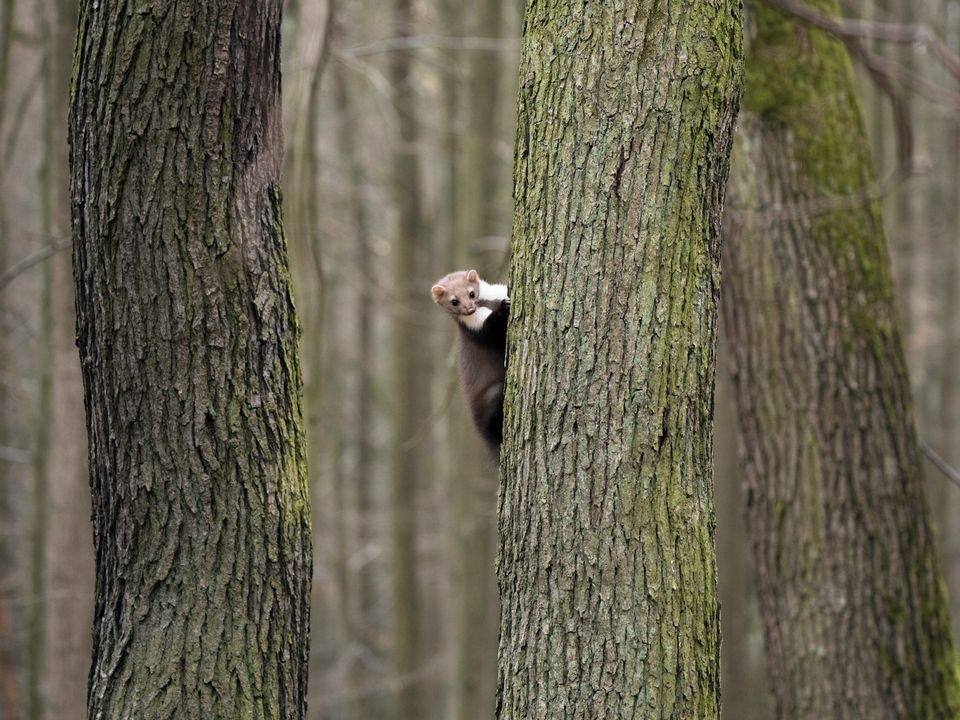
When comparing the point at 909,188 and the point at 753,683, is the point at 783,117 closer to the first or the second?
the point at 753,683

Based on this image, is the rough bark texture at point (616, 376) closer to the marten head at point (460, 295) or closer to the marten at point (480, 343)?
the marten at point (480, 343)

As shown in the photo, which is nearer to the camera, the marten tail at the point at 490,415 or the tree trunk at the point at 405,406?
the marten tail at the point at 490,415

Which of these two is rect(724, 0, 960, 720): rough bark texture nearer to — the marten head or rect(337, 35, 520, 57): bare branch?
the marten head

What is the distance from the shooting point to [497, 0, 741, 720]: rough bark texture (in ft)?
11.0

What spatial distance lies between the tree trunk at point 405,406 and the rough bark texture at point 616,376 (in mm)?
8773

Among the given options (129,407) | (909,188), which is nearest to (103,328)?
(129,407)

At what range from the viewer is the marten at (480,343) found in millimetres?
5609

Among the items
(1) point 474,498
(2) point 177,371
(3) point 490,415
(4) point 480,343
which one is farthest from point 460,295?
(1) point 474,498

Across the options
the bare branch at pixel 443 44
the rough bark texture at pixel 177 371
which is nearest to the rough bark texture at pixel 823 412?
the rough bark texture at pixel 177 371

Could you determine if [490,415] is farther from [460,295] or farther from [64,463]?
[64,463]

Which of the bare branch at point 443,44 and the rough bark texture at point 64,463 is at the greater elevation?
the bare branch at point 443,44

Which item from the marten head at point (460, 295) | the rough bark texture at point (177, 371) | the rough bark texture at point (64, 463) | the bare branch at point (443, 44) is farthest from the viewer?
the bare branch at point (443, 44)

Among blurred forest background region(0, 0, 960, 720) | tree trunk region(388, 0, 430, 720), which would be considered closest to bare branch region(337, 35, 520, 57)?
blurred forest background region(0, 0, 960, 720)

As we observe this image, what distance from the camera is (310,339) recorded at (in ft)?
23.3
